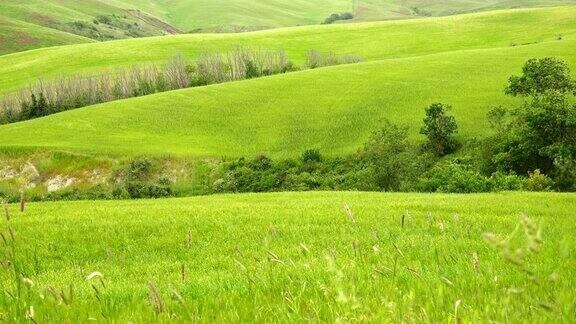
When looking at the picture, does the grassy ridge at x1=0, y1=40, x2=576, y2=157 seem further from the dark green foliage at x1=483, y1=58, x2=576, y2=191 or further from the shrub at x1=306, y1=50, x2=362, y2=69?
the shrub at x1=306, y1=50, x2=362, y2=69

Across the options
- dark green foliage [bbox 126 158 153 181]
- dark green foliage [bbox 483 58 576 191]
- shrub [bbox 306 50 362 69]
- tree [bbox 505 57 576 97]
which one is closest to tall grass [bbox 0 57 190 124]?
shrub [bbox 306 50 362 69]

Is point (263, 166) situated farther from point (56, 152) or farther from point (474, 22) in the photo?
point (474, 22)

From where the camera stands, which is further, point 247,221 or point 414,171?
point 414,171

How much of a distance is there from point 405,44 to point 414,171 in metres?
106

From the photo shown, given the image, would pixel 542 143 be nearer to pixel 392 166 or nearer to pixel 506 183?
pixel 392 166

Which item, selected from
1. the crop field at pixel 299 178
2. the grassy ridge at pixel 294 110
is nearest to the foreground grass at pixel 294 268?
the crop field at pixel 299 178

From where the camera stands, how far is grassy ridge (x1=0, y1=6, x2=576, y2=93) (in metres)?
151

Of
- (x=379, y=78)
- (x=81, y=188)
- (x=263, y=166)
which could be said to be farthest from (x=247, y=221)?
(x=379, y=78)

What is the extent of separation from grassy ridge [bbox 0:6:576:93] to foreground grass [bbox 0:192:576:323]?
139204mm

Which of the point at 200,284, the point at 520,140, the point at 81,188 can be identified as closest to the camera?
the point at 200,284

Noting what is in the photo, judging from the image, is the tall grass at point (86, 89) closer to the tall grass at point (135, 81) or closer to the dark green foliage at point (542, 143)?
the tall grass at point (135, 81)

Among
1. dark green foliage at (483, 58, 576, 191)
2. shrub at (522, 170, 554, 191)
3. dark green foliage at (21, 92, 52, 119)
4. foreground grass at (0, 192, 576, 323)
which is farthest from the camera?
dark green foliage at (21, 92, 52, 119)

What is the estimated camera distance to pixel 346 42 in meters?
173

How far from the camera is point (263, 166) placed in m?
83.4
